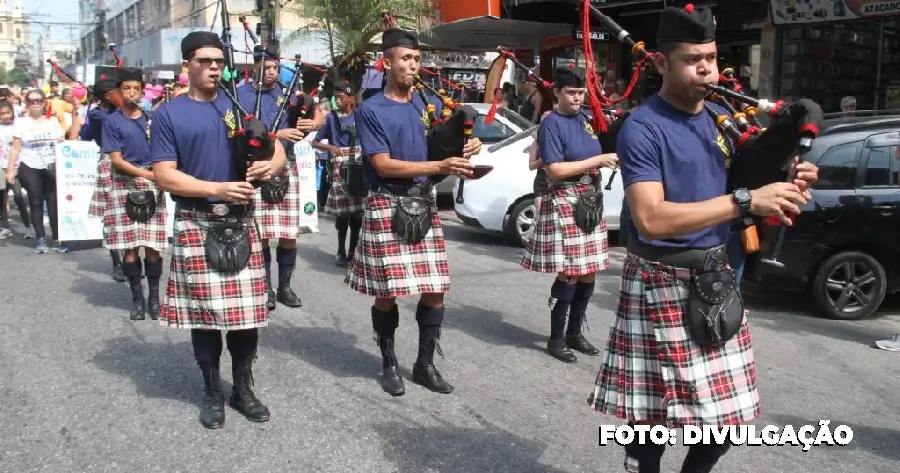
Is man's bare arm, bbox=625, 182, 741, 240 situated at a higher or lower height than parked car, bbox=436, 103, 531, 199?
lower

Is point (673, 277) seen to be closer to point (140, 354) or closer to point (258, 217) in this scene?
point (140, 354)

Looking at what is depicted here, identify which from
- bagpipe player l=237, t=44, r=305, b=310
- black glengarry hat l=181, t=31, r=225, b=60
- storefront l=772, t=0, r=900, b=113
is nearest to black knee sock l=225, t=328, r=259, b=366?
black glengarry hat l=181, t=31, r=225, b=60

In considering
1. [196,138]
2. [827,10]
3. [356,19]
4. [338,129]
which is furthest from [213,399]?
[356,19]

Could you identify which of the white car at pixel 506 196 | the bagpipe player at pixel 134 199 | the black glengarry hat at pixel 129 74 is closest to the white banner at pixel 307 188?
the white car at pixel 506 196

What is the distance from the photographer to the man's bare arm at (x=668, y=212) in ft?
7.64

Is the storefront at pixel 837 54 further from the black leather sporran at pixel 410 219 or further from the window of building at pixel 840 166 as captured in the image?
the black leather sporran at pixel 410 219

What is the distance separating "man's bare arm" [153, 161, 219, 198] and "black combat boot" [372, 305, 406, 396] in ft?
4.12

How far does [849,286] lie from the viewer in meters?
6.24

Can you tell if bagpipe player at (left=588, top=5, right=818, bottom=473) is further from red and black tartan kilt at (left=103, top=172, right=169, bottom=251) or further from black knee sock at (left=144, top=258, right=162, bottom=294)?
red and black tartan kilt at (left=103, top=172, right=169, bottom=251)

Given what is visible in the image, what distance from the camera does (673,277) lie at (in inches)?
104

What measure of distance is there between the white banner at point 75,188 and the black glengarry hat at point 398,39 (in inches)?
234

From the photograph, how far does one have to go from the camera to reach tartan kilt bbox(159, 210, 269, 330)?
3838mm

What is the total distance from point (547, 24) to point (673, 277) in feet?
43.7

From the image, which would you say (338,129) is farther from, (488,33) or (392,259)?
(488,33)
